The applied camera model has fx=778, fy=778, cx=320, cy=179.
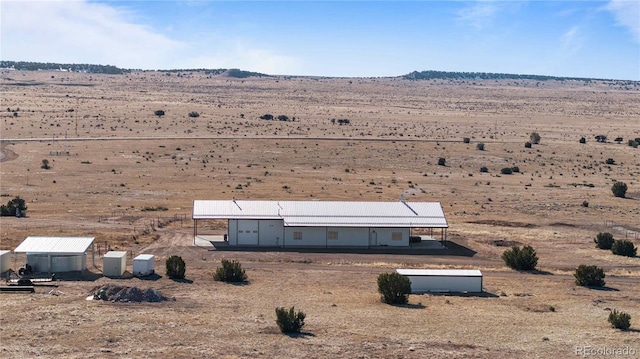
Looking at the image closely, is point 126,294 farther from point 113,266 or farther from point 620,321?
point 620,321

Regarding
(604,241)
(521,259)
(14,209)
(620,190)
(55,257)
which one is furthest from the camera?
(620,190)

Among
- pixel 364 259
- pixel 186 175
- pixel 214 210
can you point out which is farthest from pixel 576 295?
pixel 186 175

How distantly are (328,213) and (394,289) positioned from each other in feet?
59.5

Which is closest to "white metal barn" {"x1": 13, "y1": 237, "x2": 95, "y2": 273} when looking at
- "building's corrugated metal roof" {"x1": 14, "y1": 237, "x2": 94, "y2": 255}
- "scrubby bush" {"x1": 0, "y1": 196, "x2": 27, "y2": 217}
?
"building's corrugated metal roof" {"x1": 14, "y1": 237, "x2": 94, "y2": 255}

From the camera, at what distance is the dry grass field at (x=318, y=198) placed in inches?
1302

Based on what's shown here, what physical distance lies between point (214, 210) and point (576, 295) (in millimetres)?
26237

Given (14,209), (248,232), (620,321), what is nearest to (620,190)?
(248,232)

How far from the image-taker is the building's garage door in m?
55.9

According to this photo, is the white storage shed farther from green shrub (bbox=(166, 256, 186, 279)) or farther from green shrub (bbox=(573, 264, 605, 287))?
green shrub (bbox=(573, 264, 605, 287))

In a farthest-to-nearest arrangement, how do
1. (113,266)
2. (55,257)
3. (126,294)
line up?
1. (55,257)
2. (113,266)
3. (126,294)

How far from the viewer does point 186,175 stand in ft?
290

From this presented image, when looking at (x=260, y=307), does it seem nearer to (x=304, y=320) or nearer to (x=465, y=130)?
(x=304, y=320)

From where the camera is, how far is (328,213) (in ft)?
188

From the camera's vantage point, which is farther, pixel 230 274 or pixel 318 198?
pixel 318 198
